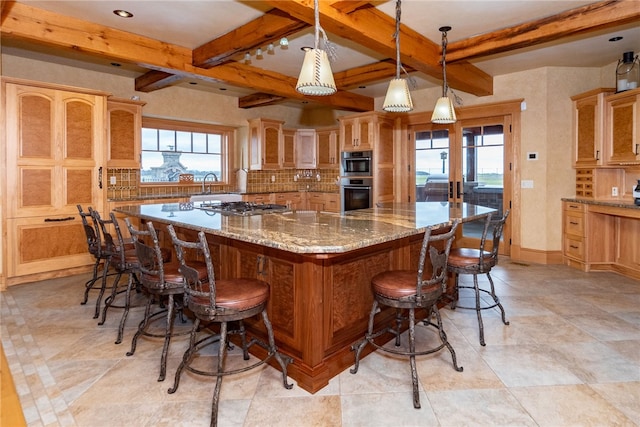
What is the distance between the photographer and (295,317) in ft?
7.34

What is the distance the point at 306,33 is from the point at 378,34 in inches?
34.1

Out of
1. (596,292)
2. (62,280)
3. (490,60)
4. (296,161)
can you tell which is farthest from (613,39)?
(62,280)

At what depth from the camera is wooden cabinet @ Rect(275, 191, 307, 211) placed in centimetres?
716

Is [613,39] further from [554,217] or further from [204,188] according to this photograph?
[204,188]

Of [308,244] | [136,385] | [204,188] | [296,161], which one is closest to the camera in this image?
[308,244]

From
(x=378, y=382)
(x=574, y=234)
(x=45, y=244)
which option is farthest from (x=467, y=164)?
(x=45, y=244)

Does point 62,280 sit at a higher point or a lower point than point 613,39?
lower

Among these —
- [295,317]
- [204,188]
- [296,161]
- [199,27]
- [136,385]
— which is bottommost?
[136,385]

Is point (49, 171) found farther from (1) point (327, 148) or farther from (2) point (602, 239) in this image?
(2) point (602, 239)

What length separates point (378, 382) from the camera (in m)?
2.22

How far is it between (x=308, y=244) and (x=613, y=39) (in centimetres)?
445

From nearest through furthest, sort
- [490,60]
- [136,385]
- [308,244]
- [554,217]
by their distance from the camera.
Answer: [308,244]
[136,385]
[490,60]
[554,217]

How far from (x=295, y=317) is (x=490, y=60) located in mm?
4245

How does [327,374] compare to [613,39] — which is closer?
[327,374]
